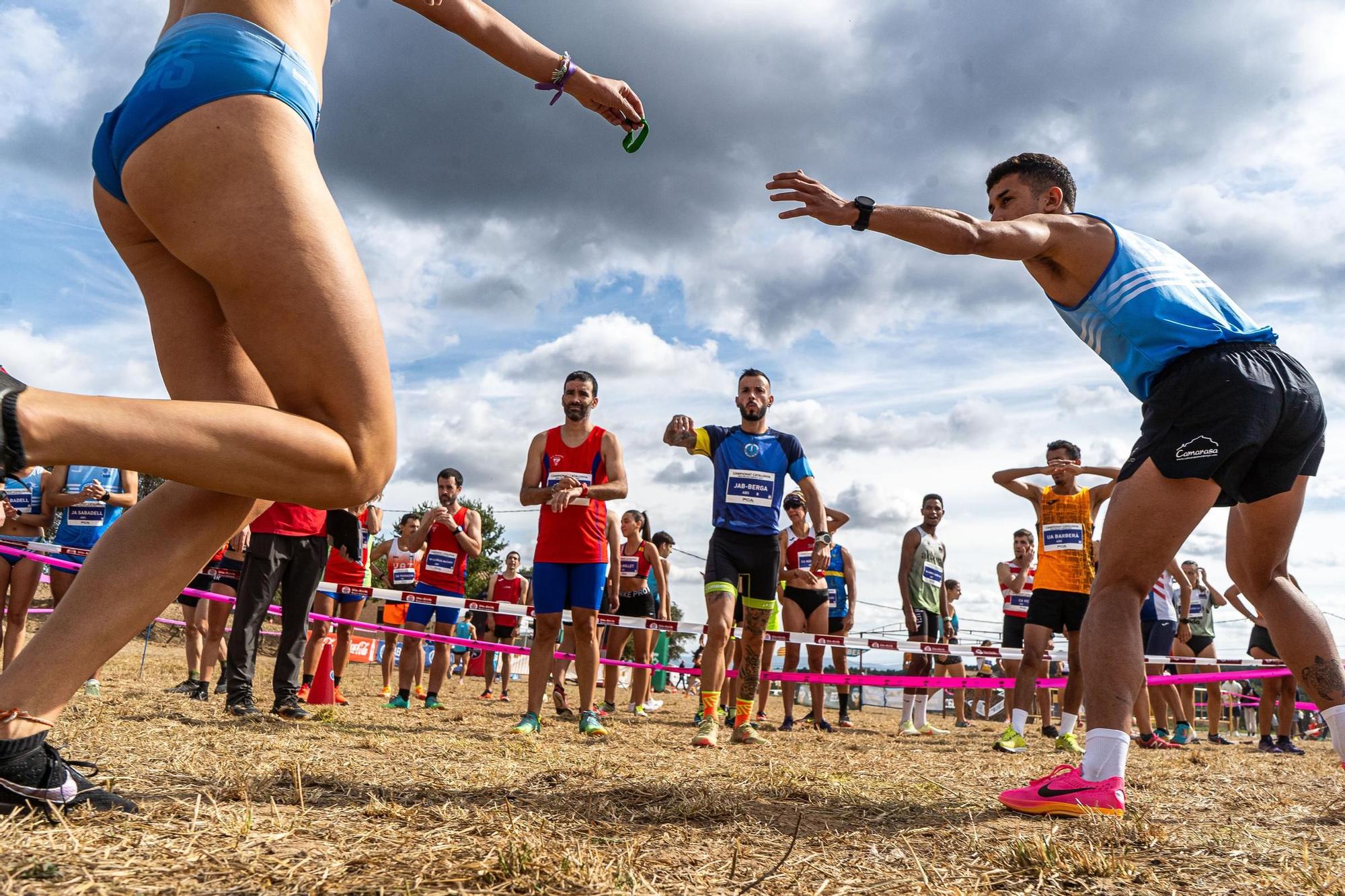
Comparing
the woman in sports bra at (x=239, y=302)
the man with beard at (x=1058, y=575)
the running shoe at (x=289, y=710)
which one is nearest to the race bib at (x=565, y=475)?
the running shoe at (x=289, y=710)

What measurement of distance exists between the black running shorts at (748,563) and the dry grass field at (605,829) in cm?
215

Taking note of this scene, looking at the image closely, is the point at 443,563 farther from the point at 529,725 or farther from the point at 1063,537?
the point at 1063,537

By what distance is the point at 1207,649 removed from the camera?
12.2 meters

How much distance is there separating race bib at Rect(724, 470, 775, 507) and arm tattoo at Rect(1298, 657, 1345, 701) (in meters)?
4.01

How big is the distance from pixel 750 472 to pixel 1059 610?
3.12 m

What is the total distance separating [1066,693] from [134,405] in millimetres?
7491

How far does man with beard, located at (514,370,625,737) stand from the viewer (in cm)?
617

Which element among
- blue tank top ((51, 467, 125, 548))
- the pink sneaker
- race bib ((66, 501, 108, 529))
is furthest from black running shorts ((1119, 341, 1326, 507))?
race bib ((66, 501, 108, 529))

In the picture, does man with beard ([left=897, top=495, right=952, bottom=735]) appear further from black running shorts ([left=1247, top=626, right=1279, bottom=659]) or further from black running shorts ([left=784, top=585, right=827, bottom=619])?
black running shorts ([left=1247, top=626, right=1279, bottom=659])

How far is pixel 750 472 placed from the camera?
6898 millimetres

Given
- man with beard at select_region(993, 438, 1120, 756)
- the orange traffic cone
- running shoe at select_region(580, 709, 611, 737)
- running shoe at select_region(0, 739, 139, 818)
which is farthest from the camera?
the orange traffic cone

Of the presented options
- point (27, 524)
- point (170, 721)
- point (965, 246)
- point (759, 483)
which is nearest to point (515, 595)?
point (27, 524)

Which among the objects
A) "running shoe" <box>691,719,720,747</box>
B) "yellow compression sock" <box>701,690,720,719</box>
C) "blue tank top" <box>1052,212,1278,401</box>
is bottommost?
"running shoe" <box>691,719,720,747</box>

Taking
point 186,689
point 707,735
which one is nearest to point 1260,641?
point 707,735
